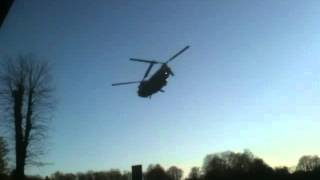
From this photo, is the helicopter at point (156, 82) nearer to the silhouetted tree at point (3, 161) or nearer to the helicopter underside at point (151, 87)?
the helicopter underside at point (151, 87)

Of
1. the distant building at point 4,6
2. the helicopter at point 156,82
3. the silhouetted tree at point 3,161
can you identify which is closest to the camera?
the distant building at point 4,6

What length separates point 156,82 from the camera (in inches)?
997

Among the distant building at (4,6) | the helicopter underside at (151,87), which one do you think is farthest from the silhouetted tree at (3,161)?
the distant building at (4,6)

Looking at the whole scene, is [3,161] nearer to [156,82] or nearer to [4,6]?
[156,82]

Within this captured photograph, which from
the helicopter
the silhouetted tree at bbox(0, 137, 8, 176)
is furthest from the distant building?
the silhouetted tree at bbox(0, 137, 8, 176)

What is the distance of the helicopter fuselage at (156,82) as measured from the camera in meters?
25.2

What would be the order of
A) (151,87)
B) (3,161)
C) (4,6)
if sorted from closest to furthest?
(4,6)
(151,87)
(3,161)

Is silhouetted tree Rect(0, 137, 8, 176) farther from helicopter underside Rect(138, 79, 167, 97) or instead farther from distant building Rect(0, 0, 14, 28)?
distant building Rect(0, 0, 14, 28)

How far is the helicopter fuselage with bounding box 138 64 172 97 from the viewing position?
82.5 ft

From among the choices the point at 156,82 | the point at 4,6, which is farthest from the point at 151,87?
the point at 4,6

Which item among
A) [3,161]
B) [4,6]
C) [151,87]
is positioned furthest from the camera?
[3,161]

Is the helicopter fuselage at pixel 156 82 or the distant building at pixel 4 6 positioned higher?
the helicopter fuselage at pixel 156 82

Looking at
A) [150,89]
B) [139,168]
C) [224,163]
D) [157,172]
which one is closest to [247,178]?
[150,89]

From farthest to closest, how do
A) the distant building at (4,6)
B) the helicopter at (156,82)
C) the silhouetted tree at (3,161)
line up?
the silhouetted tree at (3,161), the helicopter at (156,82), the distant building at (4,6)
